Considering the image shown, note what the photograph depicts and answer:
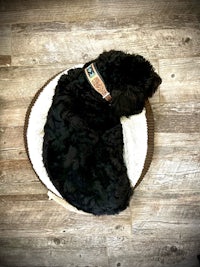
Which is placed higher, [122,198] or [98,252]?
[122,198]

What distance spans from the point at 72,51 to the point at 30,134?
0.47 m

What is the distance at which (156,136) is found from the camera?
2074 millimetres

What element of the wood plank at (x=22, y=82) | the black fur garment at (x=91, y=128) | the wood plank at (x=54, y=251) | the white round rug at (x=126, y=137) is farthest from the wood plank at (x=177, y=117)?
the wood plank at (x=54, y=251)

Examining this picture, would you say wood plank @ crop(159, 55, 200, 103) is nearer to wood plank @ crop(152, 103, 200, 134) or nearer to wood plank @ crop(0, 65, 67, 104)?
wood plank @ crop(152, 103, 200, 134)

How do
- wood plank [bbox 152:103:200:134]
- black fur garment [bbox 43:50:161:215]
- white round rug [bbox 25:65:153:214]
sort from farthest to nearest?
wood plank [bbox 152:103:200:134] → white round rug [bbox 25:65:153:214] → black fur garment [bbox 43:50:161:215]

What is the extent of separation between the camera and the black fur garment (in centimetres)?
164

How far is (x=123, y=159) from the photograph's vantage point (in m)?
1.83

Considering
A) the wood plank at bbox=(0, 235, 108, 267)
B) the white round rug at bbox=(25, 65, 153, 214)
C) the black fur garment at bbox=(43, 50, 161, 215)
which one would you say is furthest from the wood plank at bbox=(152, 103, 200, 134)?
the wood plank at bbox=(0, 235, 108, 267)

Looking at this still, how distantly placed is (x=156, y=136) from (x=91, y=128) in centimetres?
47

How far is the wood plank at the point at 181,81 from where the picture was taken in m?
2.07

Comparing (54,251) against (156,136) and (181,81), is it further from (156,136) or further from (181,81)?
(181,81)

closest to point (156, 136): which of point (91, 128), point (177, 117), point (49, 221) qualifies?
point (177, 117)

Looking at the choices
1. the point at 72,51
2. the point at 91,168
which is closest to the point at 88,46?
the point at 72,51

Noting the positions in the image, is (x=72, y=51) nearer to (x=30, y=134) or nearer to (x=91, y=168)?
(x=30, y=134)
